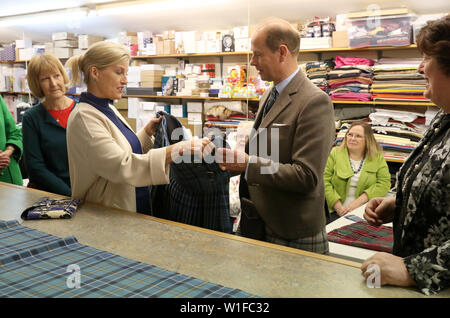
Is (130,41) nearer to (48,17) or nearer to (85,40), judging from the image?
(85,40)

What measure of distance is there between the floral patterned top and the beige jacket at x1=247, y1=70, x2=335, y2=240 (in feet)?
1.26

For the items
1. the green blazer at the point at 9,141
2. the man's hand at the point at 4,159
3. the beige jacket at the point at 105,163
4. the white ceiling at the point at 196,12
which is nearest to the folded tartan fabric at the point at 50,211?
the beige jacket at the point at 105,163

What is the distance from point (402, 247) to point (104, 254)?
3.10ft

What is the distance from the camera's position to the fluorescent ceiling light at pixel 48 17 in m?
5.34

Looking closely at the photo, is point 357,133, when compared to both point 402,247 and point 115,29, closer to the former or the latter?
point 402,247

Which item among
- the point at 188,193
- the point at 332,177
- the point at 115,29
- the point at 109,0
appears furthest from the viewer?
the point at 115,29

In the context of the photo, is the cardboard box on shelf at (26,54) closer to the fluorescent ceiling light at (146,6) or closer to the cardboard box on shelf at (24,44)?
the cardboard box on shelf at (24,44)

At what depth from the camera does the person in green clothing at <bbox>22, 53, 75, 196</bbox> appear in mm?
2514

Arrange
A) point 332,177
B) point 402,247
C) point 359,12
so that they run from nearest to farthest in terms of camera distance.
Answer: point 402,247, point 332,177, point 359,12

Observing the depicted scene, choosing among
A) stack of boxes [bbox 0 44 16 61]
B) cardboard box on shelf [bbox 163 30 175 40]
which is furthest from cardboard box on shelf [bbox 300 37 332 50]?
stack of boxes [bbox 0 44 16 61]

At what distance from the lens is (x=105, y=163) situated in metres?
1.83

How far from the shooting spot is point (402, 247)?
1.38 m
